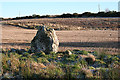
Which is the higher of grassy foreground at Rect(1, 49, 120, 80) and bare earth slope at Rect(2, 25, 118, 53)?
bare earth slope at Rect(2, 25, 118, 53)

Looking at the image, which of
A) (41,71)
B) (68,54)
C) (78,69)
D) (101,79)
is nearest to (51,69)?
(41,71)

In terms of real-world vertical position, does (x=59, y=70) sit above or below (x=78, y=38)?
below

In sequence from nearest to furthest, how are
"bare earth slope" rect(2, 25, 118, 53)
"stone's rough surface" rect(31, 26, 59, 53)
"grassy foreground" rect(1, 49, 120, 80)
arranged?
1. "grassy foreground" rect(1, 49, 120, 80)
2. "stone's rough surface" rect(31, 26, 59, 53)
3. "bare earth slope" rect(2, 25, 118, 53)

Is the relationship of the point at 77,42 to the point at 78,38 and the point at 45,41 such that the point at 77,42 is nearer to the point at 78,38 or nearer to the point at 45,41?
the point at 78,38

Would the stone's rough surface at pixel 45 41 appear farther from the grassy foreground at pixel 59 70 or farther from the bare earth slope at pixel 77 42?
the grassy foreground at pixel 59 70

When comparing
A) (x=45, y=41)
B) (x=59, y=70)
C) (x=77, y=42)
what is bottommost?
(x=59, y=70)

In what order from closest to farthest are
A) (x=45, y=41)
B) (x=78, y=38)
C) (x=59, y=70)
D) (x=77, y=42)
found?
(x=59, y=70) → (x=45, y=41) → (x=77, y=42) → (x=78, y=38)

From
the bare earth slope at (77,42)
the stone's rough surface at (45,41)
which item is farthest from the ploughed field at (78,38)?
the stone's rough surface at (45,41)

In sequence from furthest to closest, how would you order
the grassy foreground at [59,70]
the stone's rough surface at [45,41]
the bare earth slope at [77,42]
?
the bare earth slope at [77,42]
the stone's rough surface at [45,41]
the grassy foreground at [59,70]

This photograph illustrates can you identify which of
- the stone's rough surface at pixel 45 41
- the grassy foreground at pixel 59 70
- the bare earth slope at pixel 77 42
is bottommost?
the grassy foreground at pixel 59 70

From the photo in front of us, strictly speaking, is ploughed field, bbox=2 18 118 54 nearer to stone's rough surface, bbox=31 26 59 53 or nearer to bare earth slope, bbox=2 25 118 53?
bare earth slope, bbox=2 25 118 53

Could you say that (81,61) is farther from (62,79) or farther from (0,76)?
(0,76)

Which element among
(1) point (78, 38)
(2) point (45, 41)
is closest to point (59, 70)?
(2) point (45, 41)

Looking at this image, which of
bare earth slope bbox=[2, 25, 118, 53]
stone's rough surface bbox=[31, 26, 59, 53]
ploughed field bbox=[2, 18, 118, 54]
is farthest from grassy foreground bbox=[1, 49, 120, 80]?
bare earth slope bbox=[2, 25, 118, 53]
